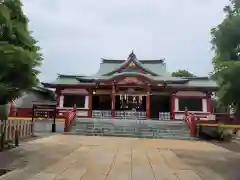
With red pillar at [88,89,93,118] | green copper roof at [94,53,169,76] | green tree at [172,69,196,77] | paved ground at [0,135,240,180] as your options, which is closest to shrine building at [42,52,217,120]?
red pillar at [88,89,93,118]

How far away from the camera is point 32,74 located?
309 inches

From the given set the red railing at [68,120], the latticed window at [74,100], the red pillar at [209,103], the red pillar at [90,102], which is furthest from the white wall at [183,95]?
the red railing at [68,120]

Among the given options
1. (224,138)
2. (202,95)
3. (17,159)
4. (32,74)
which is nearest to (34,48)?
(32,74)

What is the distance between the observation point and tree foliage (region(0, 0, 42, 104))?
6559 millimetres

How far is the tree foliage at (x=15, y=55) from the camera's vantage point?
6559 millimetres

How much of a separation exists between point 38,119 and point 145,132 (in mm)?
7498

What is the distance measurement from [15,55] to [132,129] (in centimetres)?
1129

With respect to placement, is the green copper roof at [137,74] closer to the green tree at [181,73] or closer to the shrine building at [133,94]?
the shrine building at [133,94]

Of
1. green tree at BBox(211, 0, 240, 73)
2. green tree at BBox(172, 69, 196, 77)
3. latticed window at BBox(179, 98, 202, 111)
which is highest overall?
green tree at BBox(172, 69, 196, 77)

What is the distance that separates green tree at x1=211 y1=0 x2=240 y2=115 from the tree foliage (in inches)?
216

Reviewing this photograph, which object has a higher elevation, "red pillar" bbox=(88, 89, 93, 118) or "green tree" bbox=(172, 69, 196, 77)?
"green tree" bbox=(172, 69, 196, 77)

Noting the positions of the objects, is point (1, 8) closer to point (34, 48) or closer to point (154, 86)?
point (34, 48)

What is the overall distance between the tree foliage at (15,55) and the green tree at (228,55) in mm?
5491

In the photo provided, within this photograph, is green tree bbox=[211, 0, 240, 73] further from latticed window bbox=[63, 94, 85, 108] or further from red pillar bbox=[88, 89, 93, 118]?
latticed window bbox=[63, 94, 85, 108]
